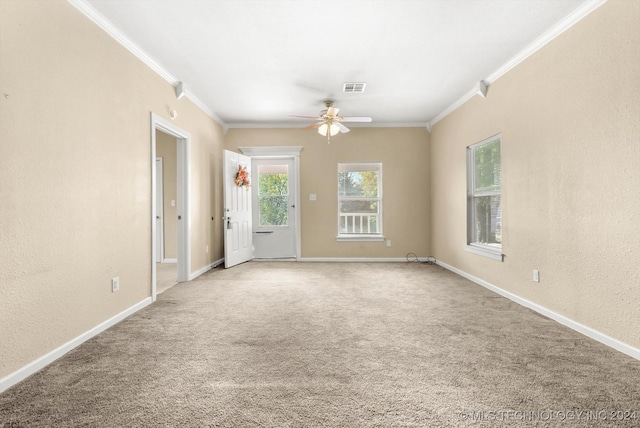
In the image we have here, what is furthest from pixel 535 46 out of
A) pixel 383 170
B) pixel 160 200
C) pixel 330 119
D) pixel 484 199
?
pixel 160 200

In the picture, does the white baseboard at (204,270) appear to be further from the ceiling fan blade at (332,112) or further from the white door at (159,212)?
the ceiling fan blade at (332,112)

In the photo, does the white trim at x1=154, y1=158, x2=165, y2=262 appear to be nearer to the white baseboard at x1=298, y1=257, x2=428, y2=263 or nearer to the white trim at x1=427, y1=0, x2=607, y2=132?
the white baseboard at x1=298, y1=257, x2=428, y2=263

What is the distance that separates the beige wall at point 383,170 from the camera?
629cm

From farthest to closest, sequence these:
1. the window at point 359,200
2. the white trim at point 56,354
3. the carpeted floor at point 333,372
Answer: the window at point 359,200, the white trim at point 56,354, the carpeted floor at point 333,372

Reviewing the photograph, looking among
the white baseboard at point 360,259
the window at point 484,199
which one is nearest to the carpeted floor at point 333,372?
the window at point 484,199

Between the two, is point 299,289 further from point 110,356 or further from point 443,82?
point 443,82

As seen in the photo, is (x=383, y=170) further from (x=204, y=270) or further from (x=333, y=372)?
(x=333, y=372)

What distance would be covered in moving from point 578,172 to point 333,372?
2.53 m

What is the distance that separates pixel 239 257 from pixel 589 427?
202 inches

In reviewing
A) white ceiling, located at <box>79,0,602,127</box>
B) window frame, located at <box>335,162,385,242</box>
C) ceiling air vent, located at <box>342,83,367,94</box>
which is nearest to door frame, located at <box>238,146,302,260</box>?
window frame, located at <box>335,162,385,242</box>

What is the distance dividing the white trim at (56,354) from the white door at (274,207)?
335 cm

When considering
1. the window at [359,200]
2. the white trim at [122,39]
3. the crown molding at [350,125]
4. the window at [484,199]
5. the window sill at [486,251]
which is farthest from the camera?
the window at [359,200]

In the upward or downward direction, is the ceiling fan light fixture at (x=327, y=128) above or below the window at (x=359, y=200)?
above

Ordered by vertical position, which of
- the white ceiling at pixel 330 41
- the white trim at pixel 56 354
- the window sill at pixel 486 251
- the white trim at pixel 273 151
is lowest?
the white trim at pixel 56 354
